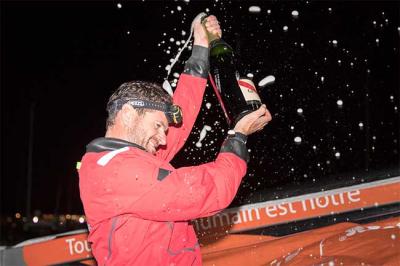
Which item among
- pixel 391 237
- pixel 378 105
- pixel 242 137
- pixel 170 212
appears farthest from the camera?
pixel 378 105

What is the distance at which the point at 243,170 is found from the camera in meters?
2.02

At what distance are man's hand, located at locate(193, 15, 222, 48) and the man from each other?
65 cm

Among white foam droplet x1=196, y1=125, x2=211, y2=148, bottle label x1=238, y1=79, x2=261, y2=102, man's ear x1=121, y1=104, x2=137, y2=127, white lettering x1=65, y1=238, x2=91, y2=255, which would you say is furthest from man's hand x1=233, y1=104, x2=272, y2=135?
white foam droplet x1=196, y1=125, x2=211, y2=148

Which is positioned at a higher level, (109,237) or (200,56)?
(200,56)

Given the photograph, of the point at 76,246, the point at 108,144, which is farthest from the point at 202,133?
the point at 108,144

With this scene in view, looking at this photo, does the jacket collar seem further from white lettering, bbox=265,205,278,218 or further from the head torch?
white lettering, bbox=265,205,278,218

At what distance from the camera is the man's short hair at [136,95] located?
2137mm

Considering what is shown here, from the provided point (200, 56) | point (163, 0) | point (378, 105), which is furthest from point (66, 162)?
point (200, 56)

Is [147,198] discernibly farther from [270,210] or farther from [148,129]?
[270,210]

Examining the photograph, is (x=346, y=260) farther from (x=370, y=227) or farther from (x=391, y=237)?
(x=370, y=227)

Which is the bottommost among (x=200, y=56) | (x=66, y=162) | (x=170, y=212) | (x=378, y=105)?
(x=66, y=162)

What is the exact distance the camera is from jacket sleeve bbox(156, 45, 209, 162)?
9.00ft

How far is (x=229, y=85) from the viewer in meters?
2.69

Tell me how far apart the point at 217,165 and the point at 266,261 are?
3.51 ft
